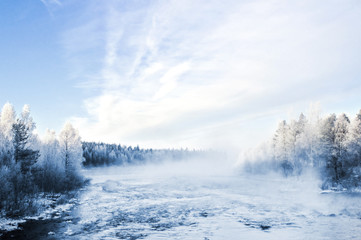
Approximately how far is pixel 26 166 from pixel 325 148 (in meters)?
49.6

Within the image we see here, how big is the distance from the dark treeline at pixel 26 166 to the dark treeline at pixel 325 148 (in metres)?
44.2

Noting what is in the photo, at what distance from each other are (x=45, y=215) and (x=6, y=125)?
18.3 m

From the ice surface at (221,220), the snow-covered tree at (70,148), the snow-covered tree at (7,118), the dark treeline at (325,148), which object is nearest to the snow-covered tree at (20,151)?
the snow-covered tree at (7,118)

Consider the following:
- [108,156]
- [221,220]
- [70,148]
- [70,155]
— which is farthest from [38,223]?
[108,156]

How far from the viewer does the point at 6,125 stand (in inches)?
1428

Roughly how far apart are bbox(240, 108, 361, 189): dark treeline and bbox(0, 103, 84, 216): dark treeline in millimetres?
44217

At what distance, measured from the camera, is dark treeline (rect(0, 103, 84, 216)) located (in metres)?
24.0

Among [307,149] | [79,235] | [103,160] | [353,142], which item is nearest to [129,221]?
[79,235]

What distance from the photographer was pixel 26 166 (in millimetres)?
32531

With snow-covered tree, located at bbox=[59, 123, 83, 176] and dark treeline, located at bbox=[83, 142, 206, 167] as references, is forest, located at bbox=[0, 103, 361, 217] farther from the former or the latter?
dark treeline, located at bbox=[83, 142, 206, 167]

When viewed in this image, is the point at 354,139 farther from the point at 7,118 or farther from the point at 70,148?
the point at 7,118

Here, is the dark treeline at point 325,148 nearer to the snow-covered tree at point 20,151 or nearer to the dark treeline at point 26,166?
the dark treeline at point 26,166

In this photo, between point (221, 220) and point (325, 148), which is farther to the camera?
point (325, 148)

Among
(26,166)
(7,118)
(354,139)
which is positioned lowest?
(26,166)
